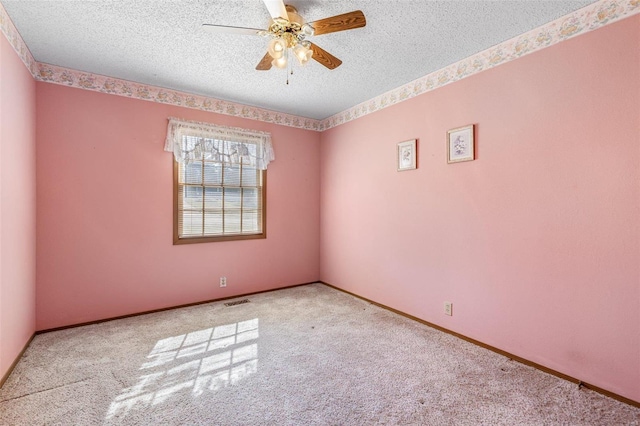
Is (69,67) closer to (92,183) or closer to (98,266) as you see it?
(92,183)

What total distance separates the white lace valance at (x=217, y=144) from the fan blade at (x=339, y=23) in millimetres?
2294

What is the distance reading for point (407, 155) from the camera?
333 centimetres

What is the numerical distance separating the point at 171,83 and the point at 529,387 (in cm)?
421

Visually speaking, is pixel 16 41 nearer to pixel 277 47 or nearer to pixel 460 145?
pixel 277 47

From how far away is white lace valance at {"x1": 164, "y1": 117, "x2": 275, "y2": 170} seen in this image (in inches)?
139

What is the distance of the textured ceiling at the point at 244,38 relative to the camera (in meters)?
2.05

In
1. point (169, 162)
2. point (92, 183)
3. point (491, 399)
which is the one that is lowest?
point (491, 399)

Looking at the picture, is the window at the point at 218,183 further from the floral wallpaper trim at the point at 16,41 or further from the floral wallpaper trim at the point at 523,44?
the floral wallpaper trim at the point at 523,44

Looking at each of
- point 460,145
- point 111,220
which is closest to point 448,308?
point 460,145

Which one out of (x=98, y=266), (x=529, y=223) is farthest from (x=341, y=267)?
(x=98, y=266)

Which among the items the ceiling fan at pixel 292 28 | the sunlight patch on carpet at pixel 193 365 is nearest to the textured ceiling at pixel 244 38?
the ceiling fan at pixel 292 28

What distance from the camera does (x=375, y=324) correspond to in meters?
3.18

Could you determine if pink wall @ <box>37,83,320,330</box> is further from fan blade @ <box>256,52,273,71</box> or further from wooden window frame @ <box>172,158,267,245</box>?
fan blade @ <box>256,52,273,71</box>

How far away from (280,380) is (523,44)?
3154 mm
